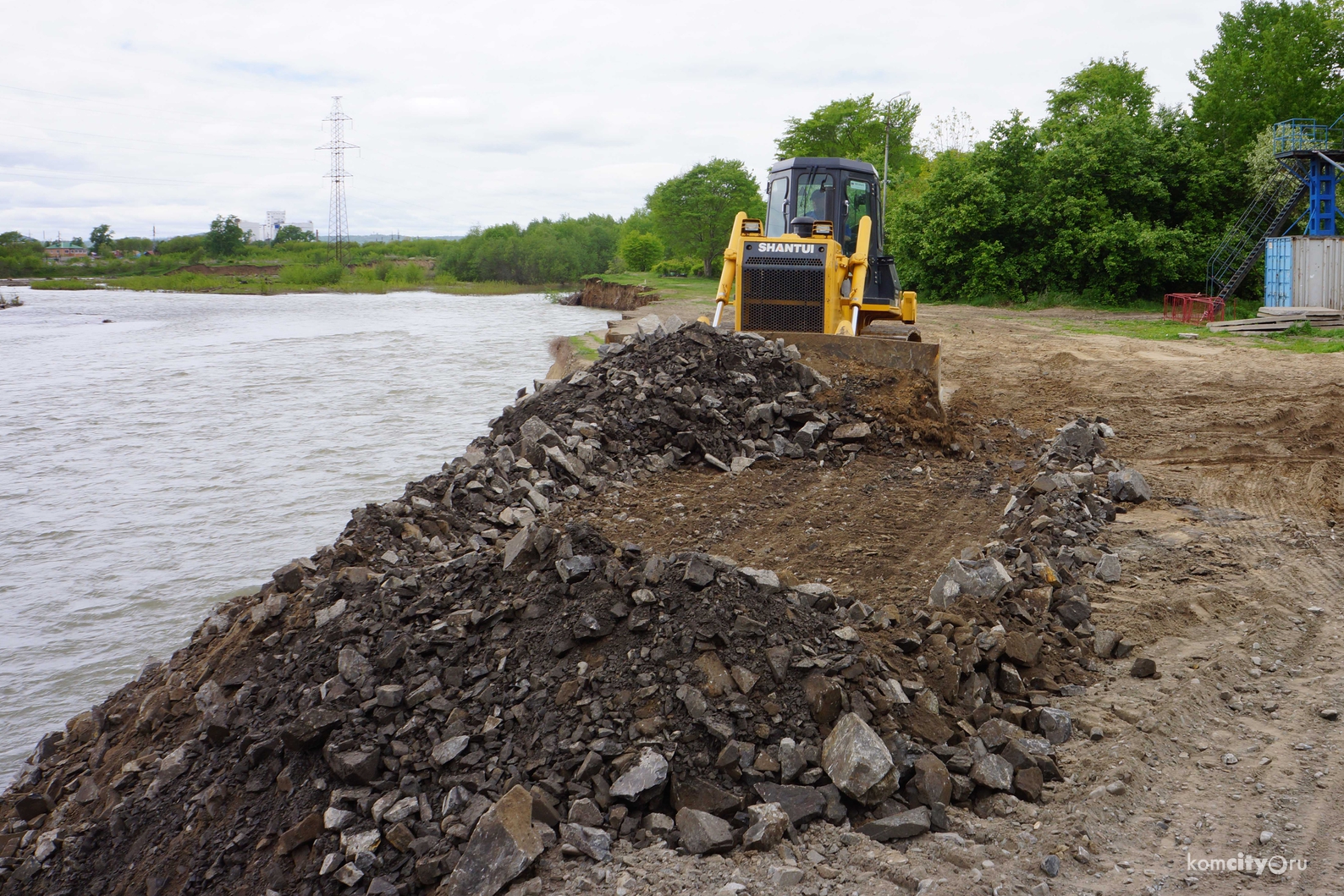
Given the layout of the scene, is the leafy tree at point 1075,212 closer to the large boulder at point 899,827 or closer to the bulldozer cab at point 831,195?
the bulldozer cab at point 831,195

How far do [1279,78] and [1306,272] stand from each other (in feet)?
46.2

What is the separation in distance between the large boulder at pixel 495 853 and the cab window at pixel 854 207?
10757 millimetres

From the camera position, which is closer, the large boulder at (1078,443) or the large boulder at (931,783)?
the large boulder at (931,783)

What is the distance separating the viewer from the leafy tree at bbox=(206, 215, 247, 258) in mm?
102688

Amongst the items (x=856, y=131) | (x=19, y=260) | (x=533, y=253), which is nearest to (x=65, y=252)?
(x=19, y=260)

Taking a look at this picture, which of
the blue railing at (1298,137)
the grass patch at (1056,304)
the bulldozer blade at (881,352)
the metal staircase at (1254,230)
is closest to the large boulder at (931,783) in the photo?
the bulldozer blade at (881,352)

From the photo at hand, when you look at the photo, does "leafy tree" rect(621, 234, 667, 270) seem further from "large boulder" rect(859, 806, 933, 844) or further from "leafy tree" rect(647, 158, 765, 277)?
"large boulder" rect(859, 806, 933, 844)

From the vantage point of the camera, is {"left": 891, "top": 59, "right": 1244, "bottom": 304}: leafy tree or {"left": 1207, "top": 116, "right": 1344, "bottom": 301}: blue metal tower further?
{"left": 891, "top": 59, "right": 1244, "bottom": 304}: leafy tree

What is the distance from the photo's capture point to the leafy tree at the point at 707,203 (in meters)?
58.2

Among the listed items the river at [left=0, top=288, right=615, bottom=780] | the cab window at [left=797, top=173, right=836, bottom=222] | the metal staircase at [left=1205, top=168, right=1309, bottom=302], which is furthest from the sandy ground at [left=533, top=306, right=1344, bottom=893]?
the metal staircase at [left=1205, top=168, right=1309, bottom=302]

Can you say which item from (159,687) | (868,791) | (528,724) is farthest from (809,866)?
(159,687)

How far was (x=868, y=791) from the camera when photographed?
3311 millimetres

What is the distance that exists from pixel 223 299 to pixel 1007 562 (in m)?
71.3

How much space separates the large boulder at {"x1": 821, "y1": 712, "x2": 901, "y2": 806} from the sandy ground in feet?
0.65
